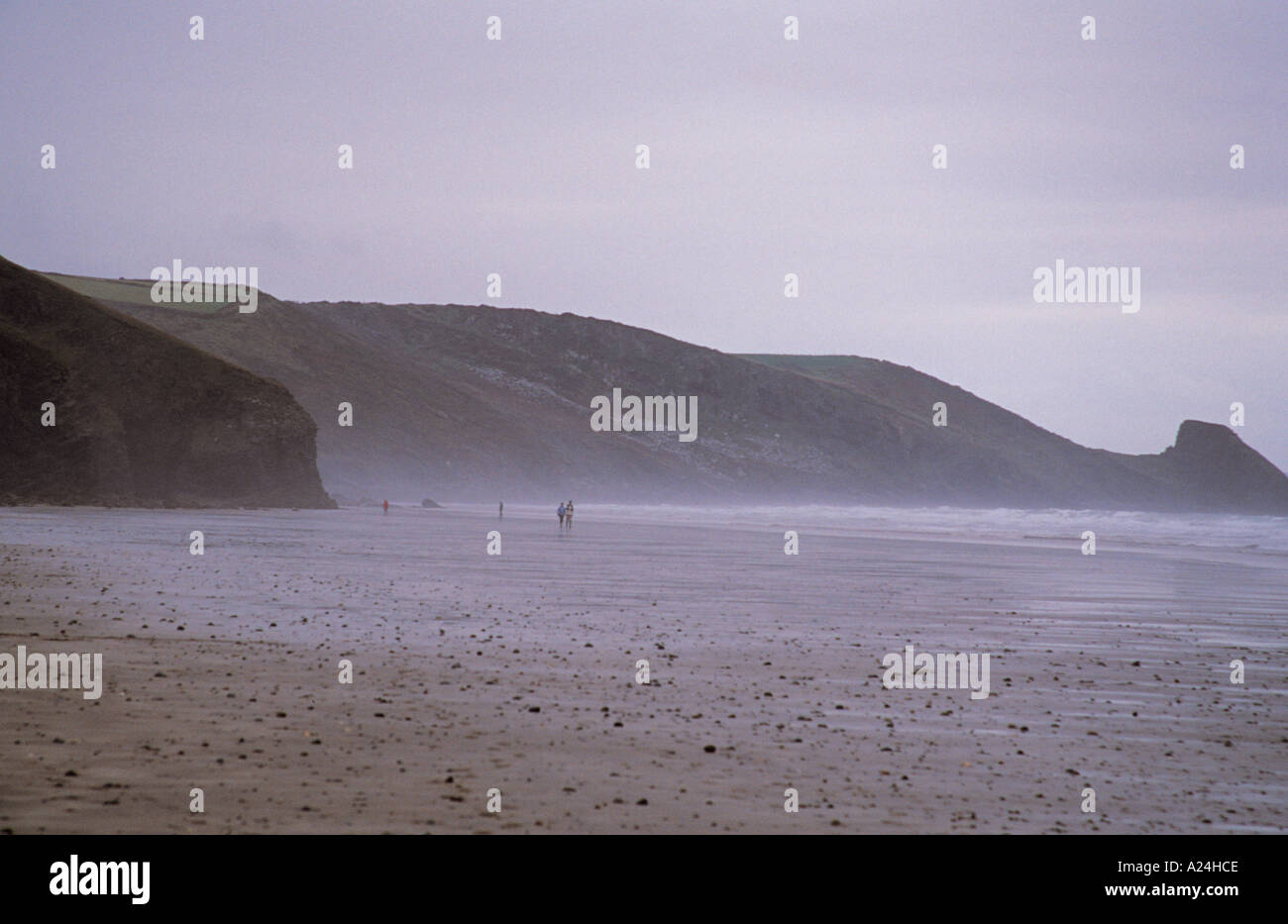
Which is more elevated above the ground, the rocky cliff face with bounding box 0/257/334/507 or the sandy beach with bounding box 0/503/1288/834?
the rocky cliff face with bounding box 0/257/334/507

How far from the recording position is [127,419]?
226 feet

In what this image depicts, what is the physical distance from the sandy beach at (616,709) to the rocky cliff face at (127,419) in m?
44.0

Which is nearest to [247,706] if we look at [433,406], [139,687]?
[139,687]

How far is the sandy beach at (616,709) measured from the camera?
706 cm

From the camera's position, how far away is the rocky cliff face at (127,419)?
203ft

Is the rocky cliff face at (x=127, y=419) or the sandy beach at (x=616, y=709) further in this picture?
the rocky cliff face at (x=127, y=419)

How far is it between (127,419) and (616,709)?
67606 mm

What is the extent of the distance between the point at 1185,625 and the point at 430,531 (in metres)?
34.8

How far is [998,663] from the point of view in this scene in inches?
540

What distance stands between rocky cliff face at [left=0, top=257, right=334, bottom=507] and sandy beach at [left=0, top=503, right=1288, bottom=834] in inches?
1733

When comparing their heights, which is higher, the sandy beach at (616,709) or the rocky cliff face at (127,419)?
the rocky cliff face at (127,419)

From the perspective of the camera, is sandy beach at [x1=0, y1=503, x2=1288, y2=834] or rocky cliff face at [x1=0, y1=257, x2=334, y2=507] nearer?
sandy beach at [x1=0, y1=503, x2=1288, y2=834]

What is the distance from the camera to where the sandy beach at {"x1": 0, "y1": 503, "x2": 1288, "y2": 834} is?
23.2 ft
